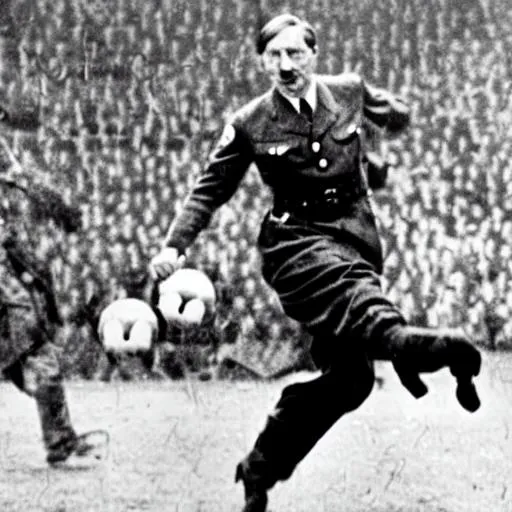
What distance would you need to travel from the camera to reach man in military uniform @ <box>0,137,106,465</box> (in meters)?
3.56

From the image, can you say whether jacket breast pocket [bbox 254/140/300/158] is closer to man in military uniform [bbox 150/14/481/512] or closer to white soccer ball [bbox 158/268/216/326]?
man in military uniform [bbox 150/14/481/512]

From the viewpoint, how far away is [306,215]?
329cm

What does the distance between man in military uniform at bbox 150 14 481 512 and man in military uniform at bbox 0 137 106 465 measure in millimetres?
429

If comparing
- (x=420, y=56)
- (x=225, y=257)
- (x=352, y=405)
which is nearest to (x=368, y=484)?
(x=352, y=405)

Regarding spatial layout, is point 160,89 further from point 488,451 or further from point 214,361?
point 488,451

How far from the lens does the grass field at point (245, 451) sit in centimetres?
340

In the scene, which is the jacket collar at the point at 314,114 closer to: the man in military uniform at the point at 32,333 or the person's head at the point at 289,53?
the person's head at the point at 289,53

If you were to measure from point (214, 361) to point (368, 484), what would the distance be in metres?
0.56

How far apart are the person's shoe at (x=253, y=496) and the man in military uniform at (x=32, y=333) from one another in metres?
0.44

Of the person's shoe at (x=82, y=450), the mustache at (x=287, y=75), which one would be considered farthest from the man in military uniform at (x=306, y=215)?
the person's shoe at (x=82, y=450)

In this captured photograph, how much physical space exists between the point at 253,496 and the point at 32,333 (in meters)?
0.80

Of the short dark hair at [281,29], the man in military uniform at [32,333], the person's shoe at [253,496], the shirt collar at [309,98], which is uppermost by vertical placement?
the short dark hair at [281,29]

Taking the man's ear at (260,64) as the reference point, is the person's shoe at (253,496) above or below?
below

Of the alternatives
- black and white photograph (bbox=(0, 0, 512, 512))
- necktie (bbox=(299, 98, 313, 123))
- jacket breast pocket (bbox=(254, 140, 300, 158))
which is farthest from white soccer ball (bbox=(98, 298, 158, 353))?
necktie (bbox=(299, 98, 313, 123))
